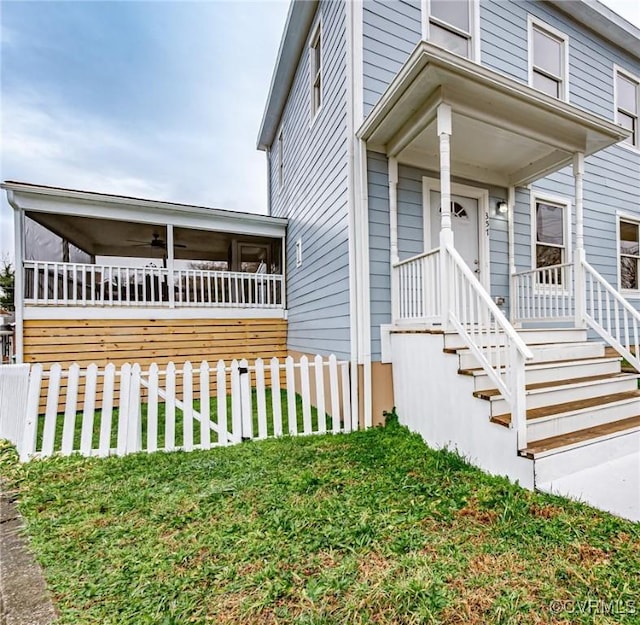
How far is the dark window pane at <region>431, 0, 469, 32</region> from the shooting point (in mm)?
5332

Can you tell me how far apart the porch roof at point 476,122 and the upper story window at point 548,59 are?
2350 mm

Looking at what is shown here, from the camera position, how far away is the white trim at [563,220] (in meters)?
5.93

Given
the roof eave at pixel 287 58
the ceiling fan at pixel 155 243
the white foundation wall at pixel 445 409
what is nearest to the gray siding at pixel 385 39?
the roof eave at pixel 287 58

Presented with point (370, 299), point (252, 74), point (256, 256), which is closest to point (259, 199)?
point (252, 74)

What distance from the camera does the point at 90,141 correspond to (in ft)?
44.1

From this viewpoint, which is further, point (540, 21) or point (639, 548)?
point (540, 21)

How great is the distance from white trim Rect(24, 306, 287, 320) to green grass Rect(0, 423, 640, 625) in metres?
4.01

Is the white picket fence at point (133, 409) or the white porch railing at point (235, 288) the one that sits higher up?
the white porch railing at point (235, 288)

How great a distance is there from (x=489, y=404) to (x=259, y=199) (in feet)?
119

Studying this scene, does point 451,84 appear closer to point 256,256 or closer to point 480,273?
point 480,273

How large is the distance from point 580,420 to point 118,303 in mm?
7480

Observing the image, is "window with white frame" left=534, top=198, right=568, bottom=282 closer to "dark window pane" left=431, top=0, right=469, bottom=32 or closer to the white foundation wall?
"dark window pane" left=431, top=0, right=469, bottom=32

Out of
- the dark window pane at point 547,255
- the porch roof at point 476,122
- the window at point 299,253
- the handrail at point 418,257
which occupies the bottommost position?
the handrail at point 418,257

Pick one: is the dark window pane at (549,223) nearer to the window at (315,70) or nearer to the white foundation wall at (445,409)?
the white foundation wall at (445,409)
